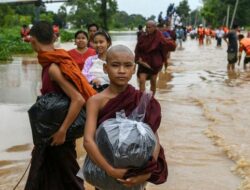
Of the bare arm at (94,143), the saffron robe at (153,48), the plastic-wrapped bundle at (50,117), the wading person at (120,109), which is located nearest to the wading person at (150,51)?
the saffron robe at (153,48)

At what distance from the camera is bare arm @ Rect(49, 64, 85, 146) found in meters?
3.47

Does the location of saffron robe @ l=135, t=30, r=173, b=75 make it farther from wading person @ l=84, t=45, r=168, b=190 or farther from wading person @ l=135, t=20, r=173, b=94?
wading person @ l=84, t=45, r=168, b=190

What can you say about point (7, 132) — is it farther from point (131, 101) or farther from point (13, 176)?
point (131, 101)

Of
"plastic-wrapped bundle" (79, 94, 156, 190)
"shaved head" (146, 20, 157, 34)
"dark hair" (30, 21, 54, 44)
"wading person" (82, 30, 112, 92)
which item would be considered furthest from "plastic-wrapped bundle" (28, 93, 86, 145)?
"shaved head" (146, 20, 157, 34)

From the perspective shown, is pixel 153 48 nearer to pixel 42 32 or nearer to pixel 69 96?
pixel 42 32

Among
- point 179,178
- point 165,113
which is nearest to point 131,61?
point 179,178

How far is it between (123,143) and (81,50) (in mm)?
3148

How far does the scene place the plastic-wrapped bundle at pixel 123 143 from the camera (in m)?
2.58

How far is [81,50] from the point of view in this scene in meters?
5.60

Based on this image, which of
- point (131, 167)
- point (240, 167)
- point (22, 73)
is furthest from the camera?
point (22, 73)

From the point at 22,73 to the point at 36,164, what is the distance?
1112 centimetres

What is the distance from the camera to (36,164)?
143 inches

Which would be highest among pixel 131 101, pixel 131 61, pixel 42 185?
pixel 131 61

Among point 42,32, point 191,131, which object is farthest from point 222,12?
point 42,32
